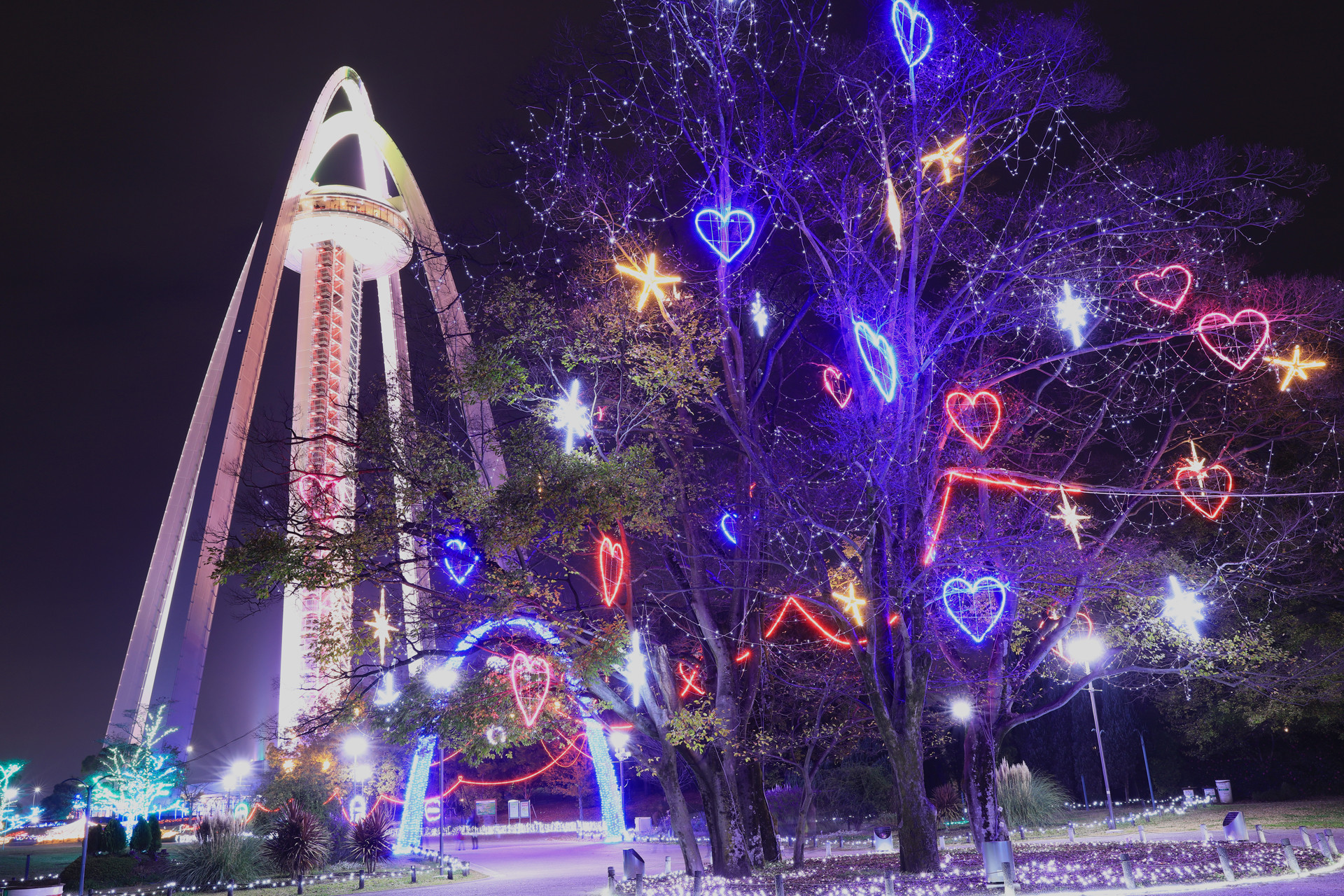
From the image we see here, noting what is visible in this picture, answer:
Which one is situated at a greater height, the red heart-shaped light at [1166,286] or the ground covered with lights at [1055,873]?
the red heart-shaped light at [1166,286]

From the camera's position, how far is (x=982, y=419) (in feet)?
50.6

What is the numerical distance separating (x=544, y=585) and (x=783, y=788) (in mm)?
26407

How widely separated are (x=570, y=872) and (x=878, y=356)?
52.1 feet

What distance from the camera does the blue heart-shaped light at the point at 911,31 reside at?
11.9 m

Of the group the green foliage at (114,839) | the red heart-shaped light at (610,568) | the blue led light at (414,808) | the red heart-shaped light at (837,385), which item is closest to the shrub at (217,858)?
the green foliage at (114,839)

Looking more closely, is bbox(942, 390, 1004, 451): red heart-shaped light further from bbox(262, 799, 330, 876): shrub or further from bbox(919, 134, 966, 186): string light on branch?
bbox(262, 799, 330, 876): shrub

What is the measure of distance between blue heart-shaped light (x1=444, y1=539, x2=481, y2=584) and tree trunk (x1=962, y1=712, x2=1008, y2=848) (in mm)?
9532

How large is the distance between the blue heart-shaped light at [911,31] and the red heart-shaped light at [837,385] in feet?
16.2

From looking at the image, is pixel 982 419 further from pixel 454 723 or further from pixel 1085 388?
pixel 454 723

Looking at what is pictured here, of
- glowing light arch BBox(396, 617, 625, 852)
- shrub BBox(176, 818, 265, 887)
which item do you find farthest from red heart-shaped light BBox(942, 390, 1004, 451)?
shrub BBox(176, 818, 265, 887)

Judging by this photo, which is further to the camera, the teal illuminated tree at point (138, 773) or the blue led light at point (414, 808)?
the teal illuminated tree at point (138, 773)

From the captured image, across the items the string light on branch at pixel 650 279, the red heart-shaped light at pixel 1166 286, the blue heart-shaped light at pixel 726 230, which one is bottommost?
the red heart-shaped light at pixel 1166 286

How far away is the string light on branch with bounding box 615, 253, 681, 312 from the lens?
1255 cm

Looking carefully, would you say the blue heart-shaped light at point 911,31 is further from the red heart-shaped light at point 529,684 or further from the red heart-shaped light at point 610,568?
the red heart-shaped light at point 529,684
